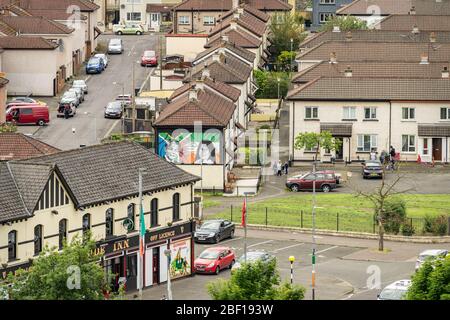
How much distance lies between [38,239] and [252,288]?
58.6 ft

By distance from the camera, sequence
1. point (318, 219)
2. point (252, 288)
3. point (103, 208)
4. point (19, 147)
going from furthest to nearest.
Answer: point (318, 219)
point (19, 147)
point (103, 208)
point (252, 288)

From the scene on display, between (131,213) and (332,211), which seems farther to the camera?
(332,211)

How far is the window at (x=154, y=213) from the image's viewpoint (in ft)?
240

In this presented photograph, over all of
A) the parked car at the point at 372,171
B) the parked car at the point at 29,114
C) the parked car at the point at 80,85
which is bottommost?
the parked car at the point at 372,171

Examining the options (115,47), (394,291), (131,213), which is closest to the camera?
(394,291)

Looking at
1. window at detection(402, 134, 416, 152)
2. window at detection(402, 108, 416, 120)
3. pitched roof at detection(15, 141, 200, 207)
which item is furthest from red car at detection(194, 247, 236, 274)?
window at detection(402, 108, 416, 120)

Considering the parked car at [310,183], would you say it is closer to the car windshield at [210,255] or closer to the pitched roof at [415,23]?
the car windshield at [210,255]

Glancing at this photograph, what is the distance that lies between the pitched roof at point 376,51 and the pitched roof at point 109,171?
54.6 metres

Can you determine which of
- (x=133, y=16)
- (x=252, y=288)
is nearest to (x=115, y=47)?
(x=133, y=16)

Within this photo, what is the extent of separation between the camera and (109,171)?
72688mm

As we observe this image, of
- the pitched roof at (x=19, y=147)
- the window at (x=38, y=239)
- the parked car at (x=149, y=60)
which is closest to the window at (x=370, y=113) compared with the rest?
the pitched roof at (x=19, y=147)

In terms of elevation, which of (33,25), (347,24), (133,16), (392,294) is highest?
(133,16)

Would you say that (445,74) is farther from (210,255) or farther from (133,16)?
(133,16)
